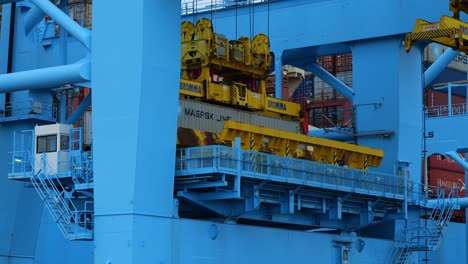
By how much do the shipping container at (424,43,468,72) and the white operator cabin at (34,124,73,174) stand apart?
34826mm

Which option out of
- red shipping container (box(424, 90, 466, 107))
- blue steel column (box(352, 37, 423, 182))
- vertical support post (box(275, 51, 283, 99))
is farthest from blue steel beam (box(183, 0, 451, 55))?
red shipping container (box(424, 90, 466, 107))

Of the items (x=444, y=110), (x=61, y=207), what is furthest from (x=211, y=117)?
(x=444, y=110)

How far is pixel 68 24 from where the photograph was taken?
111 ft

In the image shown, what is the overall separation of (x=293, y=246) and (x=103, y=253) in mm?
7904

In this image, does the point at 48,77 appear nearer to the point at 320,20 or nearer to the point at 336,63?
the point at 320,20

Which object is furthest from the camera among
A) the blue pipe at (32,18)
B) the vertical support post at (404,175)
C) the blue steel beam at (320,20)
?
the blue steel beam at (320,20)

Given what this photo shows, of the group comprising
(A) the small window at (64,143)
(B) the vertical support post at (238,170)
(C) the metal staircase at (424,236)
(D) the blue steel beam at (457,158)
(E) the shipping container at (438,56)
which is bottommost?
(C) the metal staircase at (424,236)

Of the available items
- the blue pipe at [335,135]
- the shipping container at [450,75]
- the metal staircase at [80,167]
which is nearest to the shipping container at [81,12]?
the blue pipe at [335,135]

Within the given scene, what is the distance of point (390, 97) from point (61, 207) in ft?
51.7

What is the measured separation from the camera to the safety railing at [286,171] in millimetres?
32469

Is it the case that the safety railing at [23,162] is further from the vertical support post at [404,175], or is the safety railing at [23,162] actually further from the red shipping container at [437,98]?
the red shipping container at [437,98]

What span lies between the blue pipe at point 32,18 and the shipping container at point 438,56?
30332mm

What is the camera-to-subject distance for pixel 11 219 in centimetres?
3881

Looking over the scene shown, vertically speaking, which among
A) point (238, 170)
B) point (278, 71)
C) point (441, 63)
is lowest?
point (238, 170)
